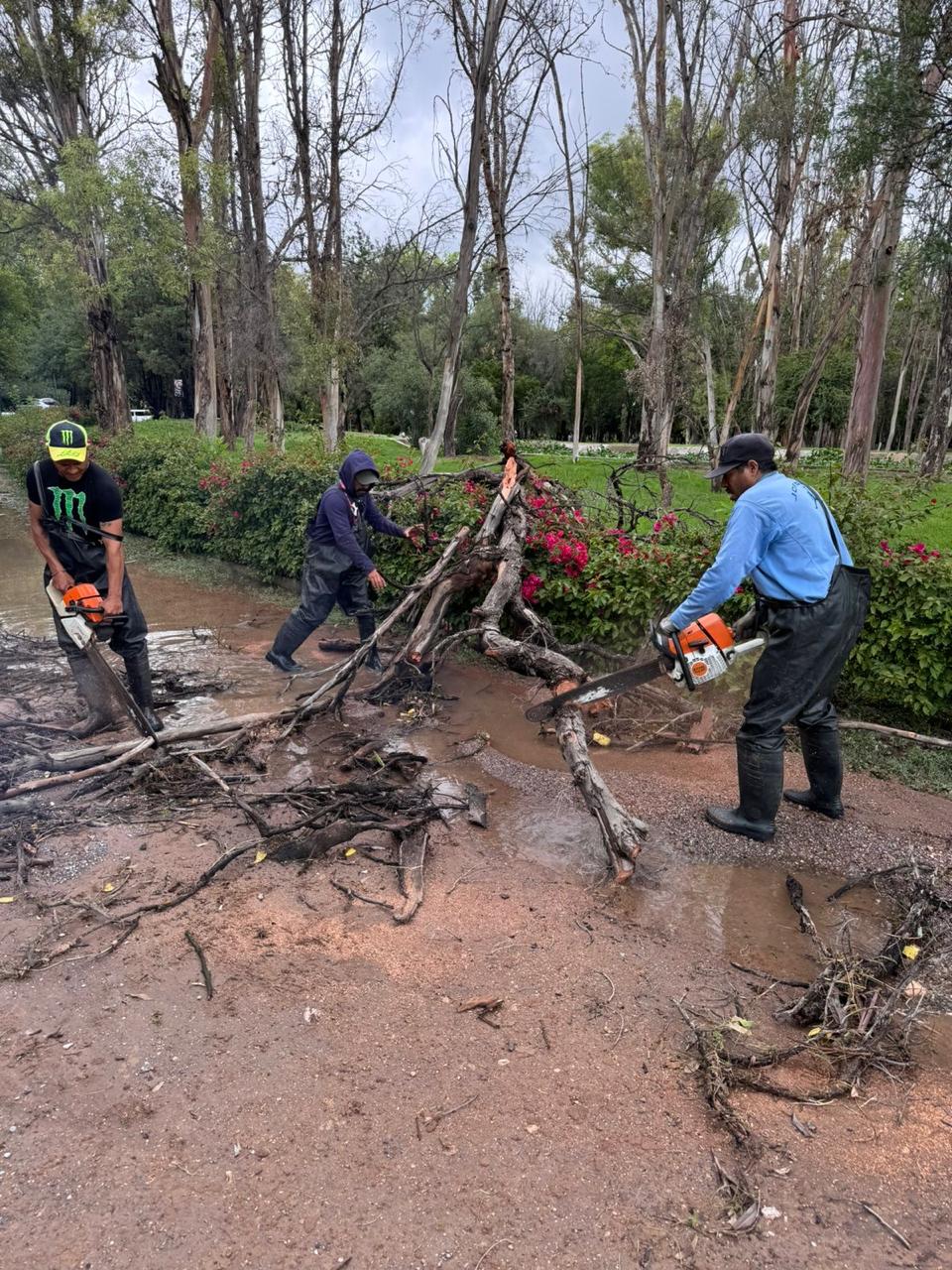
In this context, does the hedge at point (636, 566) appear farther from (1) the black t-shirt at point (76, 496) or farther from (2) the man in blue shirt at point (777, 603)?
(1) the black t-shirt at point (76, 496)

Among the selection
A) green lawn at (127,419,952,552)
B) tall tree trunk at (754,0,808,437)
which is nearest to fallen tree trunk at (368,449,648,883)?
green lawn at (127,419,952,552)

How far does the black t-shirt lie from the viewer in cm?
450

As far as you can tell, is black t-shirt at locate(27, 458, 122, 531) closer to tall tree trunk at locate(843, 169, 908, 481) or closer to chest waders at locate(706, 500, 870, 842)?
chest waders at locate(706, 500, 870, 842)

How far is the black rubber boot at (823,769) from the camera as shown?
13.3ft

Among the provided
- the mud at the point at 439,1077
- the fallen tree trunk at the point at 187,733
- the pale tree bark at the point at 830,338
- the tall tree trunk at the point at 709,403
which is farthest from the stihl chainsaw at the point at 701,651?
the tall tree trunk at the point at 709,403

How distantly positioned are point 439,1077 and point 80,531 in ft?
12.6

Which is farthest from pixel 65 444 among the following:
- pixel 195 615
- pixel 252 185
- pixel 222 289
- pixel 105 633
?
pixel 222 289

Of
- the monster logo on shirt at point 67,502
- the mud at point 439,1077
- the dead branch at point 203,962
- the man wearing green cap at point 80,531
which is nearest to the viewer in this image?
the mud at point 439,1077

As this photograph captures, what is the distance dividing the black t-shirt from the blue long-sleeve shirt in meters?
3.44

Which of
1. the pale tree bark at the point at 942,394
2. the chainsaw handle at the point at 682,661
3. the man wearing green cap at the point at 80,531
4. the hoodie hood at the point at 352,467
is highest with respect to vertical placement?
the pale tree bark at the point at 942,394

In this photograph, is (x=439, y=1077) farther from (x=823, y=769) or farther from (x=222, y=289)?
(x=222, y=289)

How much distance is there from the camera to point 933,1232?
1948 mm

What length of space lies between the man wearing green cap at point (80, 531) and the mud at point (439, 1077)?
146 cm

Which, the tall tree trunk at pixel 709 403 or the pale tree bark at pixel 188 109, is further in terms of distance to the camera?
the tall tree trunk at pixel 709 403
